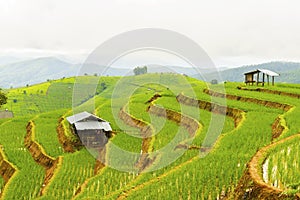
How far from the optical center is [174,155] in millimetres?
14289

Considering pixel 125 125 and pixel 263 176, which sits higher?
pixel 263 176

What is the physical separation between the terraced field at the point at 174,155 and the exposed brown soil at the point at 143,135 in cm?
7

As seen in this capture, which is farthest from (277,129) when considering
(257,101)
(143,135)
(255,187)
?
(257,101)

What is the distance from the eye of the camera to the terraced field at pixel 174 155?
891 centimetres

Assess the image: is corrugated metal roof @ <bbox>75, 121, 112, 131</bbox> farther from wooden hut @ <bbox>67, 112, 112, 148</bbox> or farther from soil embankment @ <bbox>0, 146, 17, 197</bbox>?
soil embankment @ <bbox>0, 146, 17, 197</bbox>

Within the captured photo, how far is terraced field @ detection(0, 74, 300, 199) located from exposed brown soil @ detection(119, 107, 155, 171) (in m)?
0.07

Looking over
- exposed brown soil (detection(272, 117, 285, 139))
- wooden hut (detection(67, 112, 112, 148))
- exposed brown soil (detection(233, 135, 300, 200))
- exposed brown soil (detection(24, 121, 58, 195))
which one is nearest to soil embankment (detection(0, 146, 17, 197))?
exposed brown soil (detection(24, 121, 58, 195))

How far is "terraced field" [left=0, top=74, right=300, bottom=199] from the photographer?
891 centimetres

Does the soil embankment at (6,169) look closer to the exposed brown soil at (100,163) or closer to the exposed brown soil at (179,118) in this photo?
the exposed brown soil at (100,163)

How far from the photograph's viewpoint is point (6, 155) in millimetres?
21734

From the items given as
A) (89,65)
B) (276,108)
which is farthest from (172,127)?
(89,65)

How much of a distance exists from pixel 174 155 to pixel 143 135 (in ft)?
24.5

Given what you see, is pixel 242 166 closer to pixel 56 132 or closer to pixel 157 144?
pixel 157 144

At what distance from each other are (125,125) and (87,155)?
7269 mm
